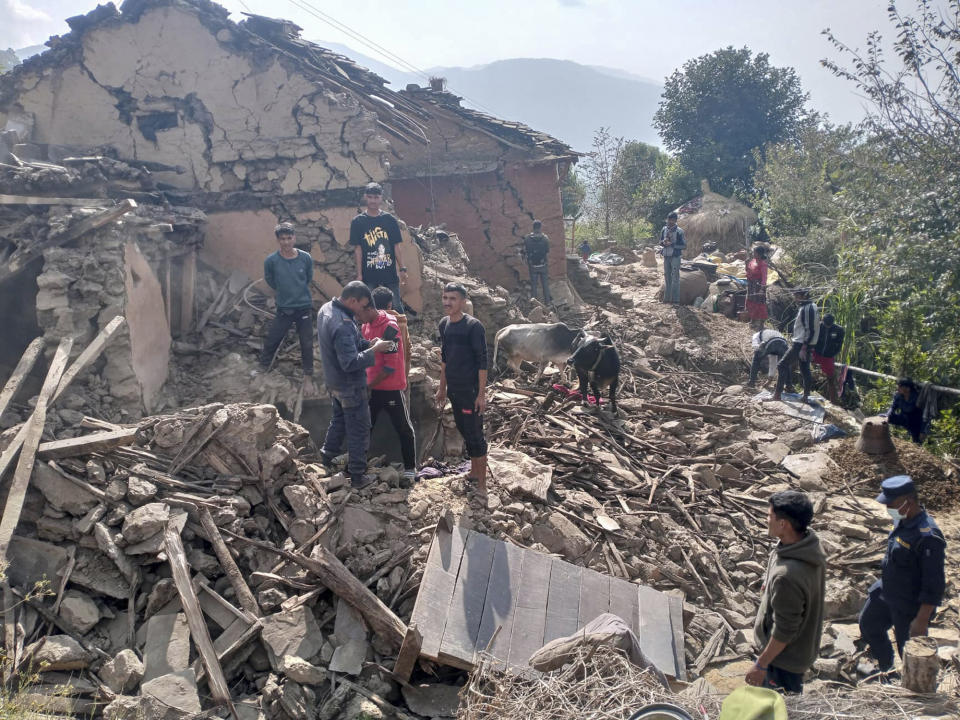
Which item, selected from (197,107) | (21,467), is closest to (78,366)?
(21,467)

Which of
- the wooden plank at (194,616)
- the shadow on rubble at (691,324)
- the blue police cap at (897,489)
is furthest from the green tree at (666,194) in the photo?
the wooden plank at (194,616)

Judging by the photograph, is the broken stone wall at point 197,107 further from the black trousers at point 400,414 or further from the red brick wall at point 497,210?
the red brick wall at point 497,210

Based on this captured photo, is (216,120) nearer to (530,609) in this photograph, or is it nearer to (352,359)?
(352,359)

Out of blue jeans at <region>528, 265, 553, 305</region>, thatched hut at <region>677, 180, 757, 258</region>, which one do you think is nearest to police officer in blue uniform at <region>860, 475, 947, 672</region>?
blue jeans at <region>528, 265, 553, 305</region>

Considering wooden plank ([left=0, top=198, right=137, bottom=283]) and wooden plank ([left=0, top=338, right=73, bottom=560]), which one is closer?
wooden plank ([left=0, top=338, right=73, bottom=560])

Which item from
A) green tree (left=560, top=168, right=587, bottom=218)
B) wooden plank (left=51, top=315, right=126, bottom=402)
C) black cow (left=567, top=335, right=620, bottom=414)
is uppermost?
green tree (left=560, top=168, right=587, bottom=218)

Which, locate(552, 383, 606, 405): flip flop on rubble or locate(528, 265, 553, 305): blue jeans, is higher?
locate(528, 265, 553, 305): blue jeans

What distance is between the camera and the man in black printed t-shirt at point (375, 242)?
26.5ft

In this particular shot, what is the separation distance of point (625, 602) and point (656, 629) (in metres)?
0.29

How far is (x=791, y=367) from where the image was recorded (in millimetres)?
10031

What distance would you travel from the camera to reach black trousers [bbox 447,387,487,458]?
19.3ft

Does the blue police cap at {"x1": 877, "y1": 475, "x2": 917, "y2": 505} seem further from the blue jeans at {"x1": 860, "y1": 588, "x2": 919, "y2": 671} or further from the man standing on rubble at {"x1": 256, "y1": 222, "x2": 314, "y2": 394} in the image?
the man standing on rubble at {"x1": 256, "y1": 222, "x2": 314, "y2": 394}

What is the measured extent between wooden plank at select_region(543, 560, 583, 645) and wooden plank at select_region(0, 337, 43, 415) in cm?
447

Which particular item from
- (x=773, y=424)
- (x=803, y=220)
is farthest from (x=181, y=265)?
(x=803, y=220)
